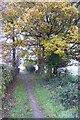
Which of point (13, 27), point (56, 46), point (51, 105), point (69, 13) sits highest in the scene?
point (69, 13)

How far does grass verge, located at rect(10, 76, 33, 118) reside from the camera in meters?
2.24

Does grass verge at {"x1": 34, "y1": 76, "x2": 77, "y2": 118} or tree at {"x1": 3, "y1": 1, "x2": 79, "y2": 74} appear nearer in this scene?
grass verge at {"x1": 34, "y1": 76, "x2": 77, "y2": 118}

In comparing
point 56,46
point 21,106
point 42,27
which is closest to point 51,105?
point 21,106

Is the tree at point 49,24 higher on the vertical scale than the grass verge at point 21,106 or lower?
higher

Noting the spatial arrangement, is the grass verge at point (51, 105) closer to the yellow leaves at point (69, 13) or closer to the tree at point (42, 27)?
the tree at point (42, 27)

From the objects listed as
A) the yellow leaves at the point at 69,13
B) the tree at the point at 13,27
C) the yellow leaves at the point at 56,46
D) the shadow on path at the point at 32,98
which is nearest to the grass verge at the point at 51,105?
the shadow on path at the point at 32,98

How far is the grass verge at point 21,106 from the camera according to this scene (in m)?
2.24

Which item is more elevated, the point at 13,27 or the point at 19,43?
the point at 13,27

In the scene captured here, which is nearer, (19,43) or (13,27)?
(13,27)

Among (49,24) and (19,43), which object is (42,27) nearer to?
(49,24)

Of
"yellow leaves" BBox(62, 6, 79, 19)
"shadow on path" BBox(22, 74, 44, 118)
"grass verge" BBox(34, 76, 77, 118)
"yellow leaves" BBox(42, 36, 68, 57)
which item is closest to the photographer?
"grass verge" BBox(34, 76, 77, 118)

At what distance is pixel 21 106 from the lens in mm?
2512

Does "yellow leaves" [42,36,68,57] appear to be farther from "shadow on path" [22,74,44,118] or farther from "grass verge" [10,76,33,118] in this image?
"grass verge" [10,76,33,118]

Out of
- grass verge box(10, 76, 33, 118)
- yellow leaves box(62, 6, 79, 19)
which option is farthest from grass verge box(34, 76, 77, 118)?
yellow leaves box(62, 6, 79, 19)
